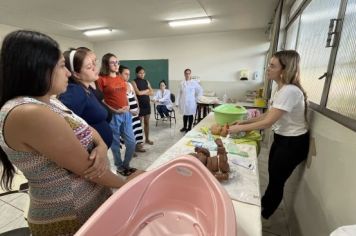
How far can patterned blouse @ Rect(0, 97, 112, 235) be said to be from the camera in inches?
27.2

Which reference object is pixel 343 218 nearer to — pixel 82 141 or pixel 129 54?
pixel 82 141

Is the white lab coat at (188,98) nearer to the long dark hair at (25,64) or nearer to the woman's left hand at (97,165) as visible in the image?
the woman's left hand at (97,165)

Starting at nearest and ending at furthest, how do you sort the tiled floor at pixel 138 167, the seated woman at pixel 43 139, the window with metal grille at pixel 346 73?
the seated woman at pixel 43 139 → the window with metal grille at pixel 346 73 → the tiled floor at pixel 138 167

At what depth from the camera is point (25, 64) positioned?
2.18 feet

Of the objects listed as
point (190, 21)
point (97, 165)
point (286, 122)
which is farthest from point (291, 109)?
point (190, 21)

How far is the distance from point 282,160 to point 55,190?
1.44 m

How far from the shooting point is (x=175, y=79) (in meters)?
7.00

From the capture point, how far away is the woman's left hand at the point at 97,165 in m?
0.79

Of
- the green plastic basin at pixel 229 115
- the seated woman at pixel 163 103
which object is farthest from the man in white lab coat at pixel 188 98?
the green plastic basin at pixel 229 115

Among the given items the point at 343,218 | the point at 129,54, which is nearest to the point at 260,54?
the point at 129,54

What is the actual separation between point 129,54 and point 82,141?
7.31 m

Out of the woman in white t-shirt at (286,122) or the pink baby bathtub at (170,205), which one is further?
the woman in white t-shirt at (286,122)

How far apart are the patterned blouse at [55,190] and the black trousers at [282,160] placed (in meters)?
1.30

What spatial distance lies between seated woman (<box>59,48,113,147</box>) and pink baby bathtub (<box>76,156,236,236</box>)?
2.95ft
